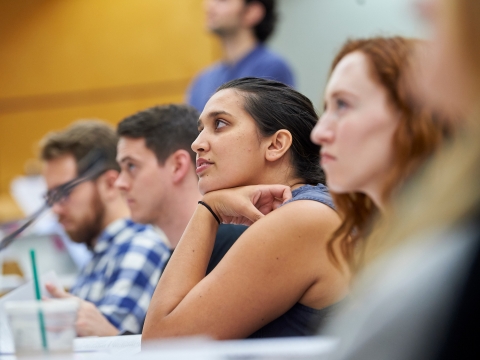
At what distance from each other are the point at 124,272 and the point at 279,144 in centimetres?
78

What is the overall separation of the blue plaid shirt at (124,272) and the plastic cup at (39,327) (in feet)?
2.33

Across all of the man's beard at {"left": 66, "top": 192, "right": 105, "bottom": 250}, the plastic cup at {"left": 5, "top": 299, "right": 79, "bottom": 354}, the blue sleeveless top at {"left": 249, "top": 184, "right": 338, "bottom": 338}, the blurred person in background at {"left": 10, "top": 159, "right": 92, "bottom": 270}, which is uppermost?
the plastic cup at {"left": 5, "top": 299, "right": 79, "bottom": 354}

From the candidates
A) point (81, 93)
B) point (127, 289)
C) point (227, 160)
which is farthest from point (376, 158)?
point (81, 93)

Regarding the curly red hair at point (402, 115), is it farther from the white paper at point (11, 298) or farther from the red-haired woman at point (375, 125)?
the white paper at point (11, 298)

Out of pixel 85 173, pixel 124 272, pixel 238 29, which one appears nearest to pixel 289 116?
pixel 124 272

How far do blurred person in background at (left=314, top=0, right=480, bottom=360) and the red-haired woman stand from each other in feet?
0.34

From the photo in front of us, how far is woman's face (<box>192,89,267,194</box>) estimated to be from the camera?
117cm

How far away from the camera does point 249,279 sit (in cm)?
105

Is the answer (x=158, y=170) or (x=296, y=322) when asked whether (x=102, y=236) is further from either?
(x=296, y=322)

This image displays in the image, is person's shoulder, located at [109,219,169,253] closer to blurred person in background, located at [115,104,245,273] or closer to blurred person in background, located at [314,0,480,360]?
blurred person in background, located at [115,104,245,273]

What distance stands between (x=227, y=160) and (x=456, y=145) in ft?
1.66

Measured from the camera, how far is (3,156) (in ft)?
14.6

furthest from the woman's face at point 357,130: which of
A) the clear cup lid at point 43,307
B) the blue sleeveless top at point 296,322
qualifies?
the clear cup lid at point 43,307

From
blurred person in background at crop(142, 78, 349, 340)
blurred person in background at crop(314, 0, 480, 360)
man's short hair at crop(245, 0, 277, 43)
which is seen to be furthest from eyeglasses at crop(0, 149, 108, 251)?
blurred person in background at crop(314, 0, 480, 360)
